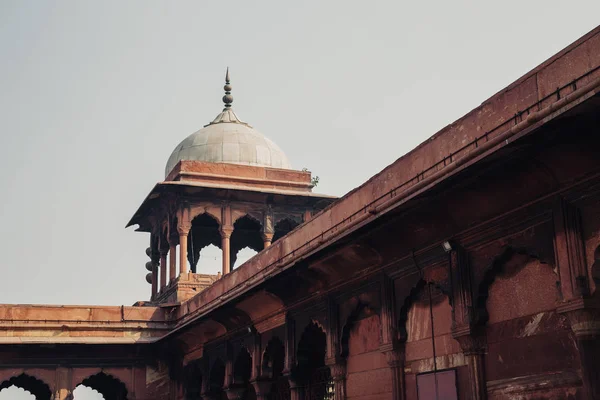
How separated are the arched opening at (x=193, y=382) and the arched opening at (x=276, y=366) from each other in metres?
3.21

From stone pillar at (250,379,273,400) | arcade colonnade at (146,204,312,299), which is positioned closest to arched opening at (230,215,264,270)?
Answer: arcade colonnade at (146,204,312,299)

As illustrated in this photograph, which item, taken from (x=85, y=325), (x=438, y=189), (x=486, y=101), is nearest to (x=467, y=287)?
(x=438, y=189)

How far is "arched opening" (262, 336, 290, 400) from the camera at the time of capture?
14.7 m

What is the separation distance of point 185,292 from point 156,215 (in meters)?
2.96

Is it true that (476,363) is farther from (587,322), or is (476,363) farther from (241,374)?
(241,374)

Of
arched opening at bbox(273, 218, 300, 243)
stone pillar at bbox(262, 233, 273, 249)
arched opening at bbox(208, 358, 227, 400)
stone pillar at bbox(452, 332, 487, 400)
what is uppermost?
arched opening at bbox(273, 218, 300, 243)

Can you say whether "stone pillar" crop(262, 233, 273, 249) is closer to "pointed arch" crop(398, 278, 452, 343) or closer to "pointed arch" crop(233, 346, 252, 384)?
"pointed arch" crop(233, 346, 252, 384)

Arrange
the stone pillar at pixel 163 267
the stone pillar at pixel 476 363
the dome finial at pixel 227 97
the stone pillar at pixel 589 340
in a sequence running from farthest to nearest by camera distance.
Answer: the dome finial at pixel 227 97
the stone pillar at pixel 163 267
the stone pillar at pixel 476 363
the stone pillar at pixel 589 340

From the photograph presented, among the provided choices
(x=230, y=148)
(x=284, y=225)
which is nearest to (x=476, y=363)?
(x=284, y=225)

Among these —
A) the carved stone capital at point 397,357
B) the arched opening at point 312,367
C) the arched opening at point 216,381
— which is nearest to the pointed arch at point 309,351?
the arched opening at point 312,367

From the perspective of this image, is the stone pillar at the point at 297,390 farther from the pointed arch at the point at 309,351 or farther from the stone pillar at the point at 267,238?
the stone pillar at the point at 267,238

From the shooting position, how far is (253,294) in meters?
13.8

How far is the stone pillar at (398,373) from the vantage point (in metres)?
10.4

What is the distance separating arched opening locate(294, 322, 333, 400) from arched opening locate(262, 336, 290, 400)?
3.05 feet
